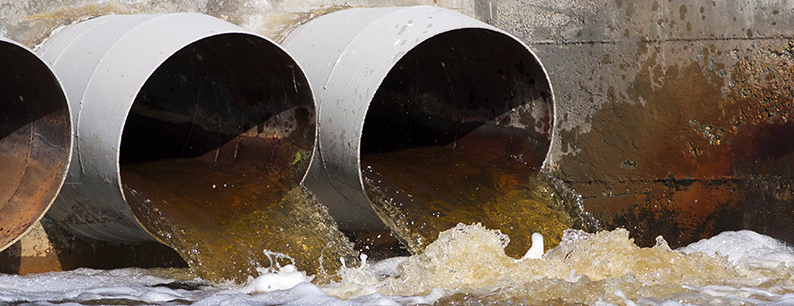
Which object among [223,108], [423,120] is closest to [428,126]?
[423,120]

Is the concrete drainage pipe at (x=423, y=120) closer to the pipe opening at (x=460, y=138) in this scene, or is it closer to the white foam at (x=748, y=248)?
the pipe opening at (x=460, y=138)

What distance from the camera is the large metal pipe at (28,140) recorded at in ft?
12.4

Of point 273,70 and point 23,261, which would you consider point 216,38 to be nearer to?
point 273,70

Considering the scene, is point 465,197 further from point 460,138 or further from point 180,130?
point 180,130

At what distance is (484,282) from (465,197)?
1007 millimetres

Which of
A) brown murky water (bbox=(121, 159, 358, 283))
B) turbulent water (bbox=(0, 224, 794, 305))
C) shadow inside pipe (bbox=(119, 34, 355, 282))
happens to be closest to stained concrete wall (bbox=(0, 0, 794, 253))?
shadow inside pipe (bbox=(119, 34, 355, 282))

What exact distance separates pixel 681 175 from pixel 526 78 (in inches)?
45.8

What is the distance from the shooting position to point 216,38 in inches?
184

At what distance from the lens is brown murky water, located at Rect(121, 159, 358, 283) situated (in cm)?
405

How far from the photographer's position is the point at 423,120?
5.71 meters

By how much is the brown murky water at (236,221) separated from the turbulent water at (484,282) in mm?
121

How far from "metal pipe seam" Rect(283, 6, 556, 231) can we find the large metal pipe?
1331mm

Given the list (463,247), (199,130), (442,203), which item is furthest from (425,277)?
(199,130)

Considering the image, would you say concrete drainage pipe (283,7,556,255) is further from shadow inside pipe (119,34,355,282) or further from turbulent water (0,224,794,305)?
turbulent water (0,224,794,305)
